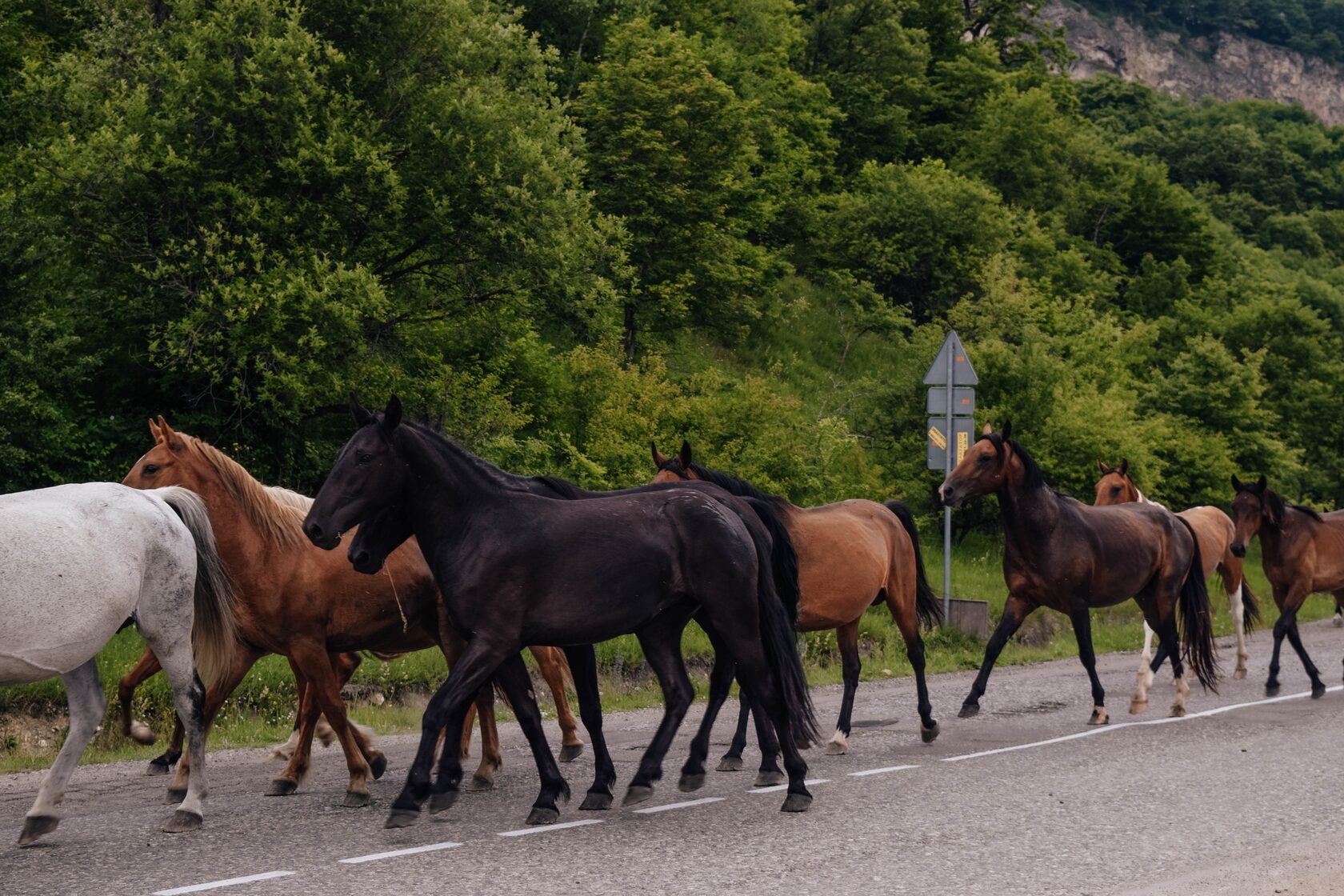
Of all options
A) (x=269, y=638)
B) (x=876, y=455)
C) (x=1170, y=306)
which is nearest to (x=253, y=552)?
(x=269, y=638)

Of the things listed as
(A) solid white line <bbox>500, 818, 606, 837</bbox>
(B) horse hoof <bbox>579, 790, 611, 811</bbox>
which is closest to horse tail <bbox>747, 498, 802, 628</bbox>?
(B) horse hoof <bbox>579, 790, 611, 811</bbox>

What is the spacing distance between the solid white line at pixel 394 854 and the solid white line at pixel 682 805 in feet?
4.80

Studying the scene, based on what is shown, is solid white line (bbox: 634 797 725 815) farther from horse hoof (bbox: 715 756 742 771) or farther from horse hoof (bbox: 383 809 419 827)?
horse hoof (bbox: 383 809 419 827)

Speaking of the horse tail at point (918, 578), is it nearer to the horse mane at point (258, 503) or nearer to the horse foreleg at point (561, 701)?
the horse foreleg at point (561, 701)

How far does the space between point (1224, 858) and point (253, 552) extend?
20.0 ft

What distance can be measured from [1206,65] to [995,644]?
575ft

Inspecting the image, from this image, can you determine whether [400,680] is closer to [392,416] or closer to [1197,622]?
[392,416]

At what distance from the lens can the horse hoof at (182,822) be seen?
7.75 m

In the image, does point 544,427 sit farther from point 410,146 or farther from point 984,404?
point 984,404

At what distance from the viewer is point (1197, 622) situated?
14.9 metres

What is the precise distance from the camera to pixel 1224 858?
23.3 feet

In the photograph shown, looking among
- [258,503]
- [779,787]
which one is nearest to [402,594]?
[258,503]

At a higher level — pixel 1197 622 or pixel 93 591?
pixel 93 591

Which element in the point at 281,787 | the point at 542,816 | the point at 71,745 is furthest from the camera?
the point at 281,787
